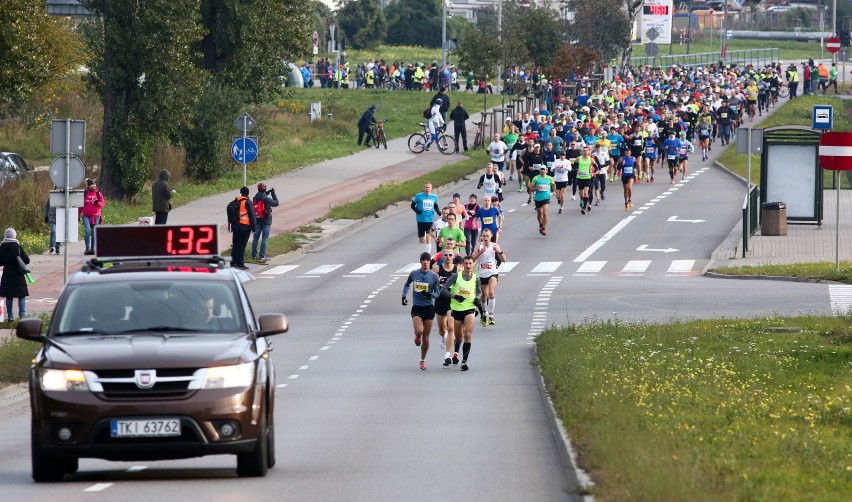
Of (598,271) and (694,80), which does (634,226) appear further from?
(694,80)

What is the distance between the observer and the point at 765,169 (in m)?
43.9

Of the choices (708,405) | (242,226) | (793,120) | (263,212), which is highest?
(793,120)

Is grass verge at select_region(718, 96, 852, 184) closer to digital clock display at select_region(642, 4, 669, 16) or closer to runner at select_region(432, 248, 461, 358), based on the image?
runner at select_region(432, 248, 461, 358)

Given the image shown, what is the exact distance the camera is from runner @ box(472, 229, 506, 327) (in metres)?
27.7

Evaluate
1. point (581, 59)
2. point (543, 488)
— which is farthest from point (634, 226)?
point (581, 59)

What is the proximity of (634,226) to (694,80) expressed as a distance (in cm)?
4186

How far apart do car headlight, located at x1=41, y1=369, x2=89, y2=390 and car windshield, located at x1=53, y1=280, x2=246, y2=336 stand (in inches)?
24.9

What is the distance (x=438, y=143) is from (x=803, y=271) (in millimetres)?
28415

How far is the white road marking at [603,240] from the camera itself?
3756 cm

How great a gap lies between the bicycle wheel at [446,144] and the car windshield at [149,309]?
48573 millimetres

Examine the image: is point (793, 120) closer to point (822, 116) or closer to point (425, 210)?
point (822, 116)

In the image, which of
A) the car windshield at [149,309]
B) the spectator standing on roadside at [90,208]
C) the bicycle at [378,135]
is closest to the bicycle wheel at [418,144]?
the bicycle at [378,135]

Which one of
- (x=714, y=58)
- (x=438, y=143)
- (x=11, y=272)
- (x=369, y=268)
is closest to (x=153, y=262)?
(x=11, y=272)

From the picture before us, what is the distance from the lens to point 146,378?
38.2 feet
